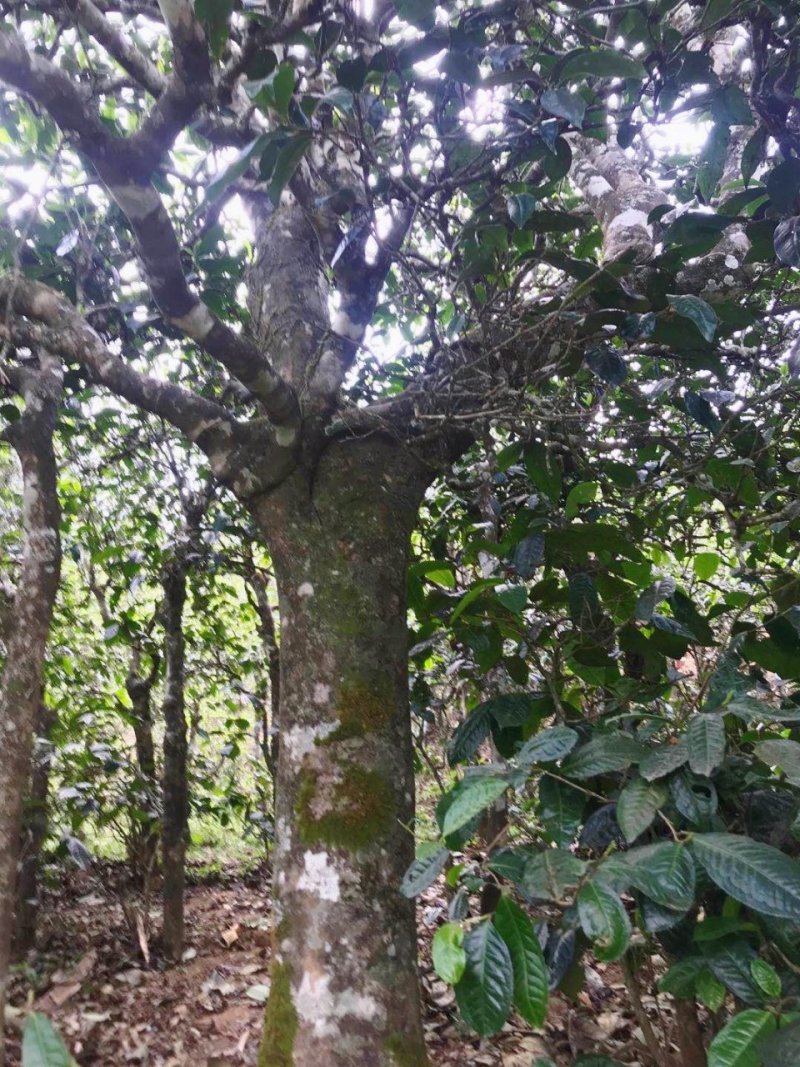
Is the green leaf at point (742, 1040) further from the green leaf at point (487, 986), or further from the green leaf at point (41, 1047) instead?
the green leaf at point (41, 1047)

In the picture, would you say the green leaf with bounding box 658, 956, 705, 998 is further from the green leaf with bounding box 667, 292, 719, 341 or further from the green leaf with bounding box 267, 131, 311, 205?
the green leaf with bounding box 267, 131, 311, 205

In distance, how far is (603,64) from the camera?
1399 millimetres

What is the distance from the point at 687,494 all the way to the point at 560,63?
1.26 metres

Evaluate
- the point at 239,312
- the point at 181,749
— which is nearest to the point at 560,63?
the point at 239,312

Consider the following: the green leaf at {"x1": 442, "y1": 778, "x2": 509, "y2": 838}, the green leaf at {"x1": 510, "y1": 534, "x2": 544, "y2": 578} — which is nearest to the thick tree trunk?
the green leaf at {"x1": 510, "y1": 534, "x2": 544, "y2": 578}

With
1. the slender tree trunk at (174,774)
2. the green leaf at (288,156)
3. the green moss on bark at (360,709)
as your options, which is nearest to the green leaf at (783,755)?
the green moss on bark at (360,709)

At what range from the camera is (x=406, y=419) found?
2.26 meters

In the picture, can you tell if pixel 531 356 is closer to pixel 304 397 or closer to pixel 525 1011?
pixel 304 397

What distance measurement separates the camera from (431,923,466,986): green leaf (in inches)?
37.7

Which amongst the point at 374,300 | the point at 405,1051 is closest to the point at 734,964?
the point at 405,1051

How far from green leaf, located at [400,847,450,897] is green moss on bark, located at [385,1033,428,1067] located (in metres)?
0.66

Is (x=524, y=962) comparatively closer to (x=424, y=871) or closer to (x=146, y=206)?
(x=424, y=871)

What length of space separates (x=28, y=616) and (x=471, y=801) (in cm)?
158

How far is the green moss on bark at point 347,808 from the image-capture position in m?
1.73
